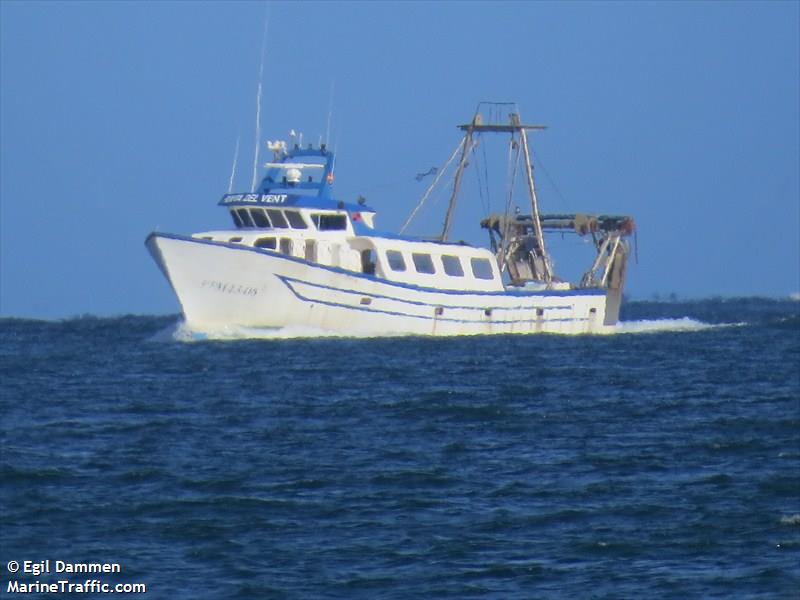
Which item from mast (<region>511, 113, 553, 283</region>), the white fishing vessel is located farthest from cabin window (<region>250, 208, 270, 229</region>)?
mast (<region>511, 113, 553, 283</region>)

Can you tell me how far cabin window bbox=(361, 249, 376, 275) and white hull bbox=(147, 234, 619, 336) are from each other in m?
1.50

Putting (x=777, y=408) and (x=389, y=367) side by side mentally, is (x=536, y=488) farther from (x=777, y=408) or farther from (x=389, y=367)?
(x=389, y=367)

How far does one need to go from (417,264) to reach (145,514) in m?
27.1

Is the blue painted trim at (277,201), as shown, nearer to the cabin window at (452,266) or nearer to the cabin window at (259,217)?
the cabin window at (259,217)

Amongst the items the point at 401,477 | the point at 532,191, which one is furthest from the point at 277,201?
the point at 401,477

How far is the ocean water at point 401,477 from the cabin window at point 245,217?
5701mm

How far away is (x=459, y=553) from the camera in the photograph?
17.2 meters

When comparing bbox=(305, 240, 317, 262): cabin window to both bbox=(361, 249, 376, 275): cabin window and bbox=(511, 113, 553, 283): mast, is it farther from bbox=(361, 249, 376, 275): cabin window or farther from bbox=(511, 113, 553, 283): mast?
bbox=(511, 113, 553, 283): mast

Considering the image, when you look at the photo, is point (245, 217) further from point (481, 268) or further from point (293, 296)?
point (481, 268)

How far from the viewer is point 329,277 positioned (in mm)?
41906

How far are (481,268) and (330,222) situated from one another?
5.90 meters

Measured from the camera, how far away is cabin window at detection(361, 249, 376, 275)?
45.1m

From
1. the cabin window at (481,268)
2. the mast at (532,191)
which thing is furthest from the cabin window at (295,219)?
the mast at (532,191)

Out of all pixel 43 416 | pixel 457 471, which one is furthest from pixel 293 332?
pixel 457 471
